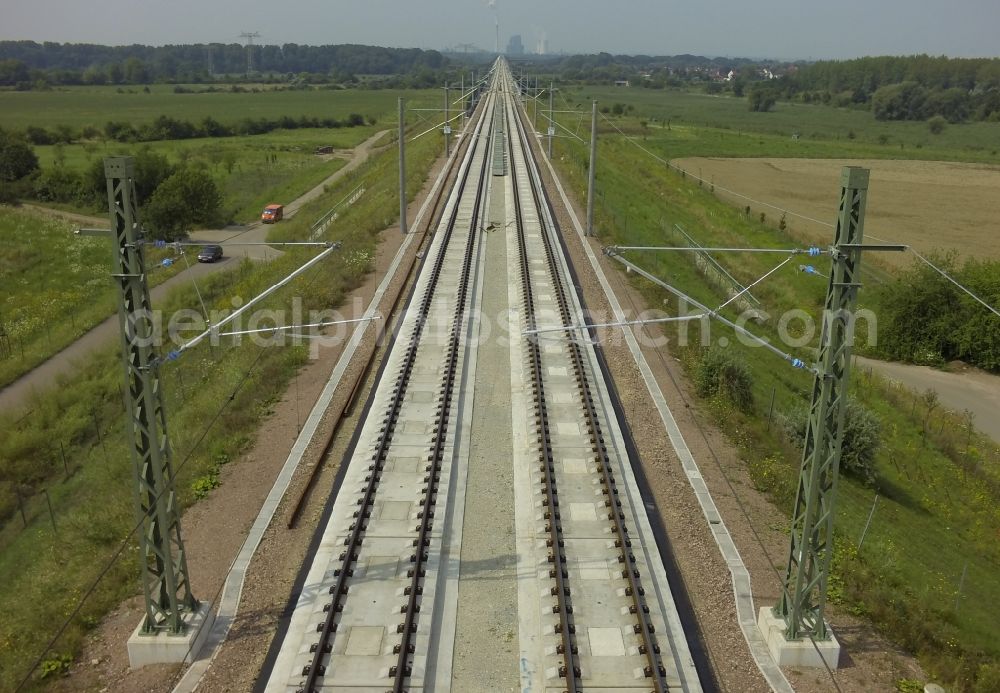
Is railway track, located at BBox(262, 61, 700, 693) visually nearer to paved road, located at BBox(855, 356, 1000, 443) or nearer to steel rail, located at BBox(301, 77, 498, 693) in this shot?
steel rail, located at BBox(301, 77, 498, 693)

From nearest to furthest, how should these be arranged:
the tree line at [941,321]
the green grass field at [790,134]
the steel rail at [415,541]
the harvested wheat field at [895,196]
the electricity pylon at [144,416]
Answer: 1. the electricity pylon at [144,416]
2. the steel rail at [415,541]
3. the tree line at [941,321]
4. the harvested wheat field at [895,196]
5. the green grass field at [790,134]

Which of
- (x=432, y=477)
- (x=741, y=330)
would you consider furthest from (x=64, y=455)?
(x=741, y=330)

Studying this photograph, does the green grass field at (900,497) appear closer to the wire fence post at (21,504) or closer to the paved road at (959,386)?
the paved road at (959,386)

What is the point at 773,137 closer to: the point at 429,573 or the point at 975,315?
the point at 975,315

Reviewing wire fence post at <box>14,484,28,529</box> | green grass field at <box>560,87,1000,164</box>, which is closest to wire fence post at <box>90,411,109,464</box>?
wire fence post at <box>14,484,28,529</box>

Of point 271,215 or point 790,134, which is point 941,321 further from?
point 790,134

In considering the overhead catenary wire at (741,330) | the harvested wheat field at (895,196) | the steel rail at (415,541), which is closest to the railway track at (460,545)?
the steel rail at (415,541)
